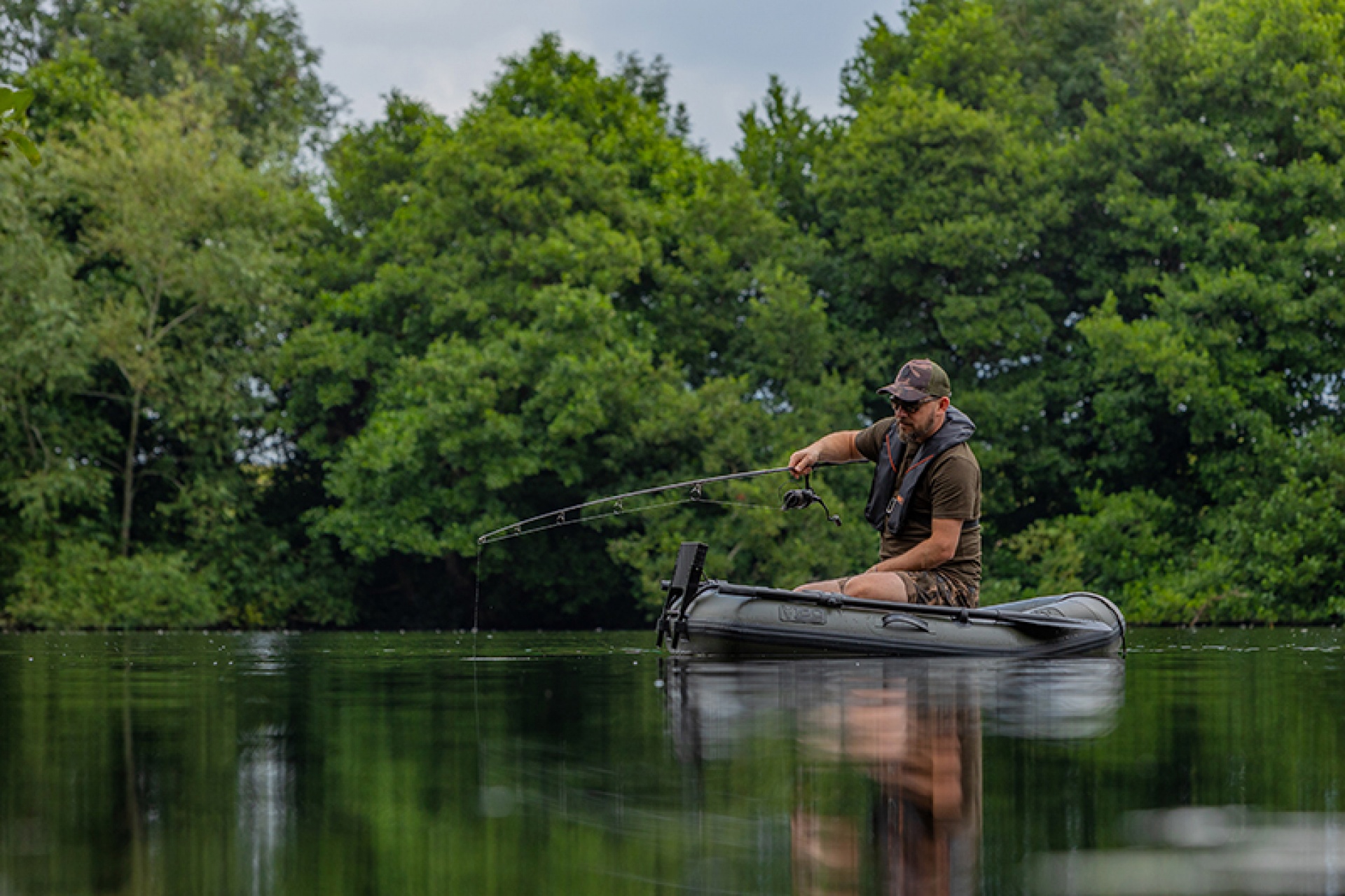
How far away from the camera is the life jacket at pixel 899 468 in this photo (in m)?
11.2

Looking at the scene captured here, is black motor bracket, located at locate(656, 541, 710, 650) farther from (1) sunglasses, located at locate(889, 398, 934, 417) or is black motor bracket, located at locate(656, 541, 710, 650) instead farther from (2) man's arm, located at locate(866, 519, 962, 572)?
(1) sunglasses, located at locate(889, 398, 934, 417)

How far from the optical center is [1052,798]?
14.1ft

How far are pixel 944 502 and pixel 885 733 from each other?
521 cm

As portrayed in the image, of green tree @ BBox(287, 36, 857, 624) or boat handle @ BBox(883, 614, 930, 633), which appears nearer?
boat handle @ BBox(883, 614, 930, 633)

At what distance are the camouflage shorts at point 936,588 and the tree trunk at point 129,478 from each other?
23.8m

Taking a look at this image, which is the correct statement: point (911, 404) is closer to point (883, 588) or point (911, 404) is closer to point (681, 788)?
point (883, 588)

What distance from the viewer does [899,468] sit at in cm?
1139

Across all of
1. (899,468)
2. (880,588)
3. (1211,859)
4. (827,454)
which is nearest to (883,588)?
(880,588)

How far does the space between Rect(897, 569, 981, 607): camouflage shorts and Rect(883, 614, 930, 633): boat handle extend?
30cm

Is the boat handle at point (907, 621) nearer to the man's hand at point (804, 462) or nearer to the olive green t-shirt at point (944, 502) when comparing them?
the olive green t-shirt at point (944, 502)

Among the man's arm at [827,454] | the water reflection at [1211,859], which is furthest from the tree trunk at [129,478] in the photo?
the water reflection at [1211,859]

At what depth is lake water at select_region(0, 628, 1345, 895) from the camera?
3.35m

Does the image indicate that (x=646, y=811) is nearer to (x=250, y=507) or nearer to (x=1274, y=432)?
(x=1274, y=432)

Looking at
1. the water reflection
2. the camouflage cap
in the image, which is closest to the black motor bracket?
the camouflage cap
